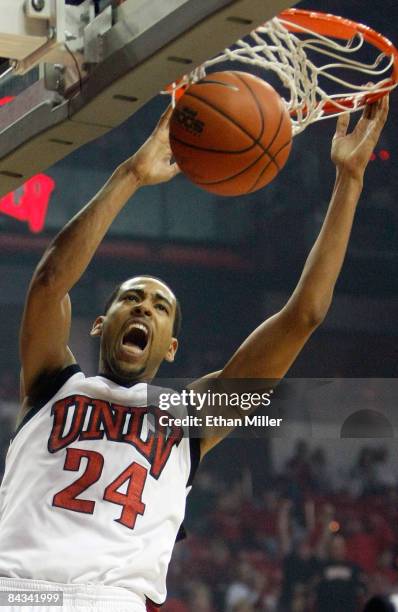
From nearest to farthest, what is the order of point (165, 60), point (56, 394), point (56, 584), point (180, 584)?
1. point (165, 60)
2. point (56, 584)
3. point (56, 394)
4. point (180, 584)

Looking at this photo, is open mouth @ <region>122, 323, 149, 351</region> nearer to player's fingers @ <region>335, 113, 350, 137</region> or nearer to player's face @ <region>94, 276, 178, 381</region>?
player's face @ <region>94, 276, 178, 381</region>

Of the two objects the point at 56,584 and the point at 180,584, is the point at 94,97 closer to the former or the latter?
the point at 56,584

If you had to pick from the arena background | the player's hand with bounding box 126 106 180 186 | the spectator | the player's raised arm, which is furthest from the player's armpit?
the arena background

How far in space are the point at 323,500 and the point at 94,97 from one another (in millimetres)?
5572

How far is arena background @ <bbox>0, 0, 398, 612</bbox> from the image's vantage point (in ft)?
23.0

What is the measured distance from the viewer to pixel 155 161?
2.91 meters

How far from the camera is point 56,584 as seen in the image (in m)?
2.63

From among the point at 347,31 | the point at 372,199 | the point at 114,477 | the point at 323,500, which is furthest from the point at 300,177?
the point at 114,477

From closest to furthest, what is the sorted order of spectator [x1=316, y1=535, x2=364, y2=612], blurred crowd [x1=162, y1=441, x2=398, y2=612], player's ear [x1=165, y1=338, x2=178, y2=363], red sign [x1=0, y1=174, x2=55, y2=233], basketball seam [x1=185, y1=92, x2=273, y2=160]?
basketball seam [x1=185, y1=92, x2=273, y2=160]
player's ear [x1=165, y1=338, x2=178, y2=363]
spectator [x1=316, y1=535, x2=364, y2=612]
blurred crowd [x1=162, y1=441, x2=398, y2=612]
red sign [x1=0, y1=174, x2=55, y2=233]

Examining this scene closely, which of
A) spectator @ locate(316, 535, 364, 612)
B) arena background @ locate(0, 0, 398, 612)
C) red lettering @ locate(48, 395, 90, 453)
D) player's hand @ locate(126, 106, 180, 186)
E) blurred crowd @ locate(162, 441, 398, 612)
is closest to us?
red lettering @ locate(48, 395, 90, 453)

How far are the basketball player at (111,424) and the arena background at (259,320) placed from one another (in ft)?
13.3

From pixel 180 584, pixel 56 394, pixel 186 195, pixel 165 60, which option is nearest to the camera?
pixel 165 60

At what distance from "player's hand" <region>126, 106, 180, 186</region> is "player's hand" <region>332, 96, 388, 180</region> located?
42 centimetres

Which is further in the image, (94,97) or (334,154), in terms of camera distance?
(334,154)
